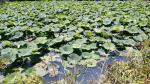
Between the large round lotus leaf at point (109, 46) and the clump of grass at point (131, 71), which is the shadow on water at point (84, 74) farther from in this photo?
the large round lotus leaf at point (109, 46)

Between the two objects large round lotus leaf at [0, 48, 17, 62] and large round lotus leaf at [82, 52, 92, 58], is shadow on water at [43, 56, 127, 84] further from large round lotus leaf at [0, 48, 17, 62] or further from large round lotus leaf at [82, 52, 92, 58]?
large round lotus leaf at [0, 48, 17, 62]

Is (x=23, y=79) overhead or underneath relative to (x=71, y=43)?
overhead

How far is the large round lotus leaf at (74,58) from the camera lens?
400 cm

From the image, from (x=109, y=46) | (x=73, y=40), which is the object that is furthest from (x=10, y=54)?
(x=109, y=46)

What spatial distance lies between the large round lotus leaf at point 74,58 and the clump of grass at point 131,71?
589 millimetres

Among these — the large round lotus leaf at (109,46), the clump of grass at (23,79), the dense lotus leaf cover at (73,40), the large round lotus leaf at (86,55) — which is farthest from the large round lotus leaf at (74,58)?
the clump of grass at (23,79)

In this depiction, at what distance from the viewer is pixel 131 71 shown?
3.46 meters

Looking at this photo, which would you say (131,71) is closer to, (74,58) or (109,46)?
(74,58)

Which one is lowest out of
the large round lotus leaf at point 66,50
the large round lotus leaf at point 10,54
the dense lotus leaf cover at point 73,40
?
the dense lotus leaf cover at point 73,40

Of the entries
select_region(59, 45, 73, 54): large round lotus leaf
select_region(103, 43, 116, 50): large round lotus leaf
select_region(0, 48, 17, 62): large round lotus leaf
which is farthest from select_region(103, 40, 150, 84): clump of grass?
select_region(0, 48, 17, 62): large round lotus leaf

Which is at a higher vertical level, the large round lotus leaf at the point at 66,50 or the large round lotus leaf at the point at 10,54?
the large round lotus leaf at the point at 10,54

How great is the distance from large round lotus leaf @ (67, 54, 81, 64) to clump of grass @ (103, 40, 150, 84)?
0.59 metres

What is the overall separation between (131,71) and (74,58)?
3.10 ft

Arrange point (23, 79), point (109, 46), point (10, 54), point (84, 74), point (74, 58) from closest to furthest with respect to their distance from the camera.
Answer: point (23, 79)
point (84, 74)
point (10, 54)
point (74, 58)
point (109, 46)
